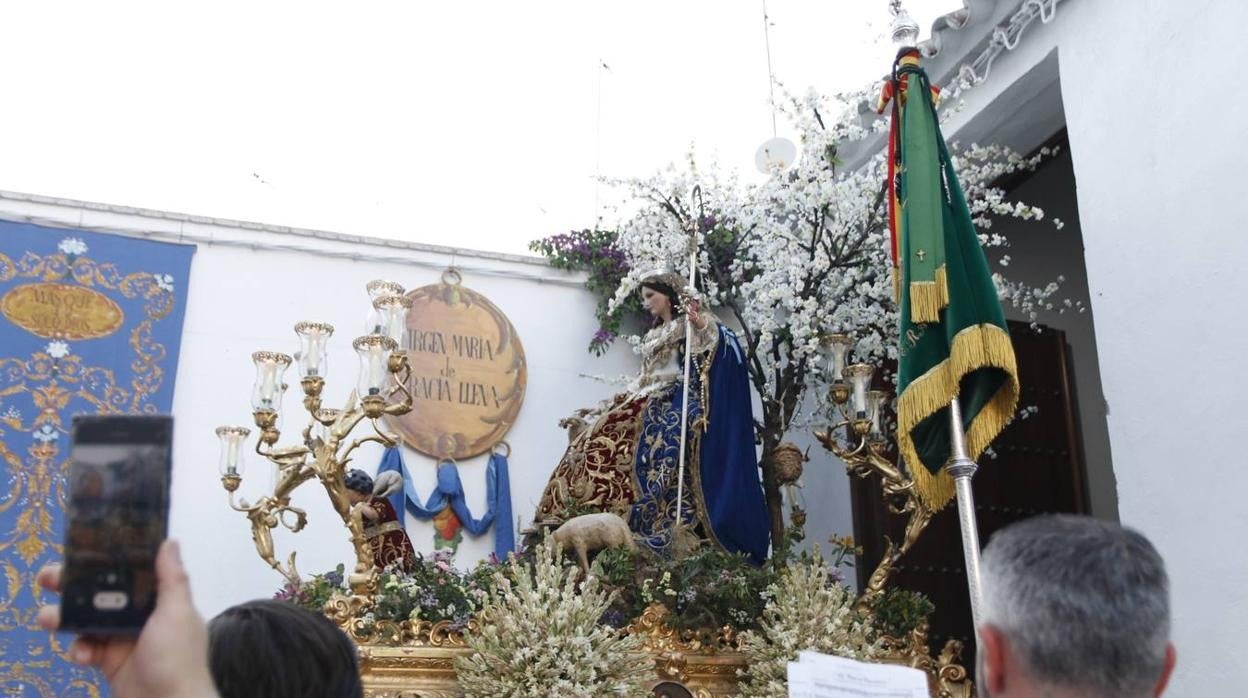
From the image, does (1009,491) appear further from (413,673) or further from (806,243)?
(413,673)

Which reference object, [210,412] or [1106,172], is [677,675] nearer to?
[1106,172]

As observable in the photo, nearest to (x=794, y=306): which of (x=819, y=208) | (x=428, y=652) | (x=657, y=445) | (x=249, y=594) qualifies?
(x=819, y=208)

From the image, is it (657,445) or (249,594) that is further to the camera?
(249,594)

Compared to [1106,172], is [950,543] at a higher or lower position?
lower

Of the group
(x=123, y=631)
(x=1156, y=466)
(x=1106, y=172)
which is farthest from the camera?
(x=1106, y=172)

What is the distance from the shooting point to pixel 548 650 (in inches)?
157

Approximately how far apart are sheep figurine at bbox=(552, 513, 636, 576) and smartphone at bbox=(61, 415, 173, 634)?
3.93m

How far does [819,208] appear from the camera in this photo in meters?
6.38

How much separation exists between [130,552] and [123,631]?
67 millimetres

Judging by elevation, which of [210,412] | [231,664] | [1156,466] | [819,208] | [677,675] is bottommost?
[677,675]

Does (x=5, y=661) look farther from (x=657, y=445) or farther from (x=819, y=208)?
(x=819, y=208)

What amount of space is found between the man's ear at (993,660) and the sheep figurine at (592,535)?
350cm

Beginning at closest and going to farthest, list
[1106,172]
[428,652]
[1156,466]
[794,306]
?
[428,652] → [1156,466] → [1106,172] → [794,306]

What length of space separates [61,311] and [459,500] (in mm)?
2416
